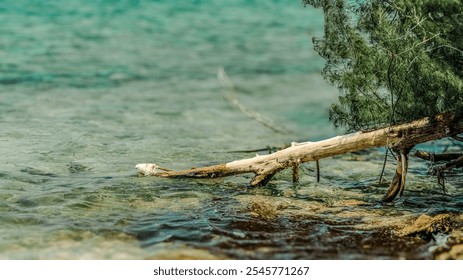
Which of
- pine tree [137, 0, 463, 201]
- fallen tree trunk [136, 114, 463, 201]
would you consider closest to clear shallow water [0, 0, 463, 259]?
fallen tree trunk [136, 114, 463, 201]

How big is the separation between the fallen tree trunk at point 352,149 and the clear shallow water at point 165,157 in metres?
0.22

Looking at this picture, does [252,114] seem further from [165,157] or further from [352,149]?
[352,149]

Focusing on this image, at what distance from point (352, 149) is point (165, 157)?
157 inches

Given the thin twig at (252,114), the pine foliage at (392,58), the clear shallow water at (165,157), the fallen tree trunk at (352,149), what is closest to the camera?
the clear shallow water at (165,157)

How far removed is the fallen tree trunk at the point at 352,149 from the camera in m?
7.80

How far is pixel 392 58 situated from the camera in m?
7.66

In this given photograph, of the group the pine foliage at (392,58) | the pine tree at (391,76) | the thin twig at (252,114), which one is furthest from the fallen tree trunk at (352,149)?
the thin twig at (252,114)

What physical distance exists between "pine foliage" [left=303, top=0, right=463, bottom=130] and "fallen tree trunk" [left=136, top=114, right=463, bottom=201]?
15 cm

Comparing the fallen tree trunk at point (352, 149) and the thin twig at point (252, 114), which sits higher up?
the thin twig at point (252, 114)

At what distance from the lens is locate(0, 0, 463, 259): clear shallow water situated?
23.3ft

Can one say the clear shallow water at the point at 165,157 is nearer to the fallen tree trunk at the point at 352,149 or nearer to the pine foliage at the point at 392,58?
the fallen tree trunk at the point at 352,149

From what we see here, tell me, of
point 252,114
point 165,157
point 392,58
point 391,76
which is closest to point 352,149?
point 391,76
